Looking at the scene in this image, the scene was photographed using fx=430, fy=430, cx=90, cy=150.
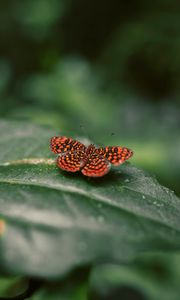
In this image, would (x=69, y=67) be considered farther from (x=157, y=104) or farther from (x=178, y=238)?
(x=178, y=238)

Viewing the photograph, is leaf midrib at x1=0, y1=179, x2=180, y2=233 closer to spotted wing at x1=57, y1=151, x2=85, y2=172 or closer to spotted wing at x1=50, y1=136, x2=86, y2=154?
spotted wing at x1=57, y1=151, x2=85, y2=172

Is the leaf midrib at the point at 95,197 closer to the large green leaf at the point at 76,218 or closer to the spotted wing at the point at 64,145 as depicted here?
the large green leaf at the point at 76,218

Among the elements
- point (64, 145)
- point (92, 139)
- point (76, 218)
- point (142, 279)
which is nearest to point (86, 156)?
point (64, 145)

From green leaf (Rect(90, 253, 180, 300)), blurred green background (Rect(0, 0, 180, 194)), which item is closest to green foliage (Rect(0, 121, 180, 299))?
blurred green background (Rect(0, 0, 180, 194))

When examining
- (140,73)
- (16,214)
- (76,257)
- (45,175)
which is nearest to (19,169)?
(45,175)

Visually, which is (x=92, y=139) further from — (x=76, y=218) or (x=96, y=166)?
(x=76, y=218)

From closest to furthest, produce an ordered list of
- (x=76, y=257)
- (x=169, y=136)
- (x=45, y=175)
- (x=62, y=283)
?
(x=76, y=257)
(x=62, y=283)
(x=45, y=175)
(x=169, y=136)
